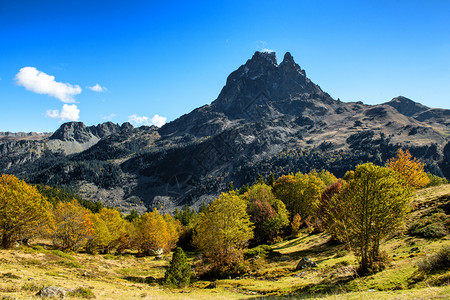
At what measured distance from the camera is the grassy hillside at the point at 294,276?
1648cm

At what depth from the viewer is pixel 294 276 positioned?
29.5 m

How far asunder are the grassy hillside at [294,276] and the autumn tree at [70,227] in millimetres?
12055

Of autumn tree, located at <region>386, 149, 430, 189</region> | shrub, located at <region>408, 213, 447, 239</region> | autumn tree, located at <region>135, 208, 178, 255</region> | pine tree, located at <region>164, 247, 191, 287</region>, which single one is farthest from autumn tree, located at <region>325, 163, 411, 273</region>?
autumn tree, located at <region>135, 208, 178, 255</region>

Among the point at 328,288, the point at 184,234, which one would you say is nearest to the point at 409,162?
the point at 328,288

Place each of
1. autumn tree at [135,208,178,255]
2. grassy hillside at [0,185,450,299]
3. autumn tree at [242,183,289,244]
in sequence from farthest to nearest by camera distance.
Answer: autumn tree at [135,208,178,255] < autumn tree at [242,183,289,244] < grassy hillside at [0,185,450,299]

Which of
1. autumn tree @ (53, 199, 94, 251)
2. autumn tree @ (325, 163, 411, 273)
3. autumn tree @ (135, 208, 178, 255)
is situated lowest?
autumn tree @ (135, 208, 178, 255)

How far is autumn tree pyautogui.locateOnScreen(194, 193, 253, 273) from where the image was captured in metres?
38.0

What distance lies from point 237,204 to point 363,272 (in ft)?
71.7

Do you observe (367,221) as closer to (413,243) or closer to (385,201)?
(385,201)

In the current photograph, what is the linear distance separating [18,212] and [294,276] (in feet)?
141

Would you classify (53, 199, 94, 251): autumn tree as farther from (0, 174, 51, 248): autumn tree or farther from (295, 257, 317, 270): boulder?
(295, 257, 317, 270): boulder

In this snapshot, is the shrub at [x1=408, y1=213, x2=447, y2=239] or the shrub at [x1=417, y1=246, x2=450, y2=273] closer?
the shrub at [x1=417, y1=246, x2=450, y2=273]

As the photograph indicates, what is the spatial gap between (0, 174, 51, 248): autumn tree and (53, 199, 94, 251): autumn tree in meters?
10.6

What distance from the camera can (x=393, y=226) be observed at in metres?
21.5
